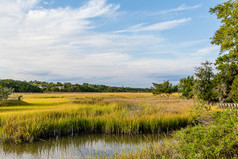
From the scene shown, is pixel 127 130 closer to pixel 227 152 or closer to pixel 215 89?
pixel 227 152

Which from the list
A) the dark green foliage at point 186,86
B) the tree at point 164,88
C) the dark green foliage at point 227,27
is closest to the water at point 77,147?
the dark green foliage at point 227,27

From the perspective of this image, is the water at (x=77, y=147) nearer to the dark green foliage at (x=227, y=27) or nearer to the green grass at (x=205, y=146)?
the green grass at (x=205, y=146)

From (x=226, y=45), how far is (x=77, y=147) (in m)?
18.9

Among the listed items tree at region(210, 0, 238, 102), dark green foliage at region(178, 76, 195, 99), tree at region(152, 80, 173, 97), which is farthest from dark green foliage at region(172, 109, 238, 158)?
tree at region(152, 80, 173, 97)

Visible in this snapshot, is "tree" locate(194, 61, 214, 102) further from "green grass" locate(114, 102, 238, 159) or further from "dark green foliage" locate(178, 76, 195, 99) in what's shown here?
"green grass" locate(114, 102, 238, 159)

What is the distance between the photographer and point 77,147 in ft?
23.9

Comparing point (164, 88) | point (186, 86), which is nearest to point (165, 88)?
point (164, 88)

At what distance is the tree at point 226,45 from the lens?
18.0 m

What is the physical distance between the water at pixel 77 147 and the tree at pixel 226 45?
51.3 feet

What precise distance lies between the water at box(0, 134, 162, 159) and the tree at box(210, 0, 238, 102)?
15623 mm

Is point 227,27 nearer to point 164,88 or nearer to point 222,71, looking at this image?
point 222,71

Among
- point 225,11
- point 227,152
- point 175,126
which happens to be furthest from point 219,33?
point 227,152

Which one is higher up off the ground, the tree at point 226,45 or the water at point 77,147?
the tree at point 226,45

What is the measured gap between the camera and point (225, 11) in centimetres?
1961
